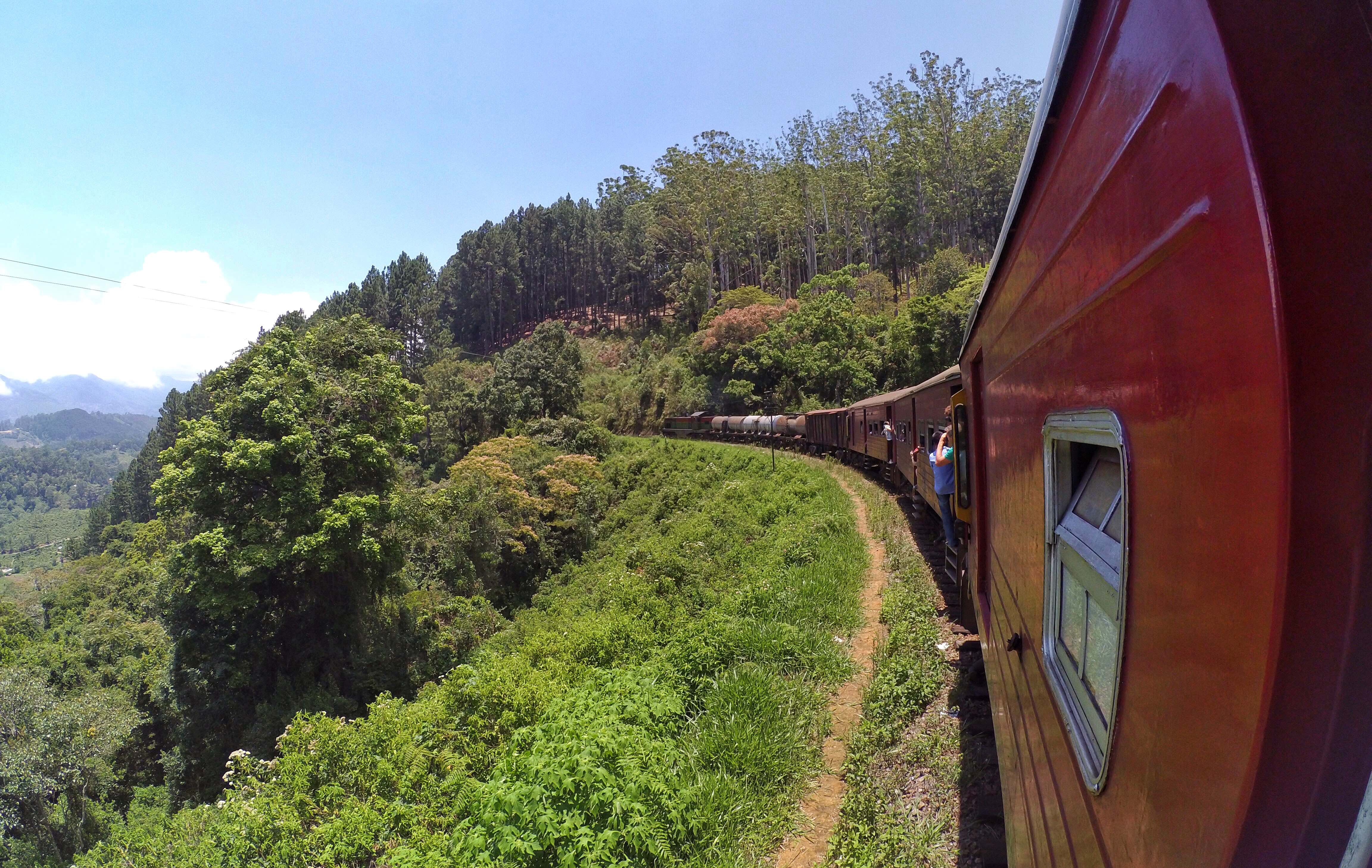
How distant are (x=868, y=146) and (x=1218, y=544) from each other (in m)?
52.6

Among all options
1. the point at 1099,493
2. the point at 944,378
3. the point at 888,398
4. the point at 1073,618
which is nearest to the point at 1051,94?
the point at 1099,493

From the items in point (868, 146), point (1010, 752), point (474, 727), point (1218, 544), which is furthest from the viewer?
point (868, 146)

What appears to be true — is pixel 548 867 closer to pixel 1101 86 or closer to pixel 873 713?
pixel 873 713

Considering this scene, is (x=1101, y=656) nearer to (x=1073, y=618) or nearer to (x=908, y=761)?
(x=1073, y=618)

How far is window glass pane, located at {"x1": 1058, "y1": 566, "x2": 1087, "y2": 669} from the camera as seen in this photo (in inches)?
72.4

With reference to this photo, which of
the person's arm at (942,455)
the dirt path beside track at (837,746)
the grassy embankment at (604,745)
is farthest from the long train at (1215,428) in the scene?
the person's arm at (942,455)

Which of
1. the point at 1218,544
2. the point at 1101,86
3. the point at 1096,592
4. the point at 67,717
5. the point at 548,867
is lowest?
the point at 67,717

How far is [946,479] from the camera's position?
6770 mm

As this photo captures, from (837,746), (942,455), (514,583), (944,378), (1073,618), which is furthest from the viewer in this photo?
(514,583)

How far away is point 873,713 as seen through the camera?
5574mm

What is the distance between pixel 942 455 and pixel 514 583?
23.8 m

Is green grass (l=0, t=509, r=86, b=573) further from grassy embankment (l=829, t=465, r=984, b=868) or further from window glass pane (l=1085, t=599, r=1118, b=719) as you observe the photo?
window glass pane (l=1085, t=599, r=1118, b=719)

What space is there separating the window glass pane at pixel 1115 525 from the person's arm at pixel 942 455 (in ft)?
15.8

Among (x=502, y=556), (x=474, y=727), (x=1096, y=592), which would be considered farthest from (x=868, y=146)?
(x=1096, y=592)
